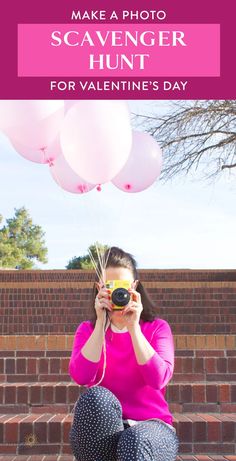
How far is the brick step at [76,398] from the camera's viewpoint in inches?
142

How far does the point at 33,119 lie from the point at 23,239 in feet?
149

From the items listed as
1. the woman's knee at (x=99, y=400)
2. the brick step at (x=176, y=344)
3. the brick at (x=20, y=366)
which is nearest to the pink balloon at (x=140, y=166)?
the brick step at (x=176, y=344)

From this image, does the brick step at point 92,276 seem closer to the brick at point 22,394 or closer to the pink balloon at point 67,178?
the pink balloon at point 67,178

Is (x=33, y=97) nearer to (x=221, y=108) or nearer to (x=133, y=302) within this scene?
(x=133, y=302)

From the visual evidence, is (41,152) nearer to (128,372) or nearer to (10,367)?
(10,367)

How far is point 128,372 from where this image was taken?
7.42ft

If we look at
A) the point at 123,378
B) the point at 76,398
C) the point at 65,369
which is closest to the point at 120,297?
the point at 123,378

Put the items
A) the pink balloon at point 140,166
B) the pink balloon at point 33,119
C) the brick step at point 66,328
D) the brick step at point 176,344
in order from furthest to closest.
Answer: the brick step at point 66,328
the brick step at point 176,344
the pink balloon at point 140,166
the pink balloon at point 33,119

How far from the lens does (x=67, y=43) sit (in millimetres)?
3879

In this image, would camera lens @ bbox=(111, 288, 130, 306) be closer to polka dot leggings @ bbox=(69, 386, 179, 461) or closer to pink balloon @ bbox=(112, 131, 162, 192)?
polka dot leggings @ bbox=(69, 386, 179, 461)

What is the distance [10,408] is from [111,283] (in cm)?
177

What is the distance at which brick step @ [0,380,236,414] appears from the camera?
362 centimetres

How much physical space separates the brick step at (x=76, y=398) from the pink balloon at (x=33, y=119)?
1.30 metres

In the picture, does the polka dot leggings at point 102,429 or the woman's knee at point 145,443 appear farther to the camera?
the polka dot leggings at point 102,429
